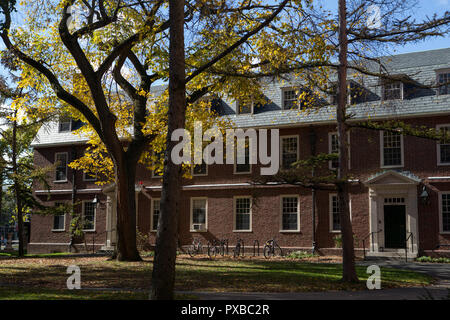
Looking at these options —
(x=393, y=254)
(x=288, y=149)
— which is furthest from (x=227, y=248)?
(x=393, y=254)

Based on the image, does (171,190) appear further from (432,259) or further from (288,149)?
(288,149)

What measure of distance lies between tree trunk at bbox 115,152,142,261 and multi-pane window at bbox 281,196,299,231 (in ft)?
32.5

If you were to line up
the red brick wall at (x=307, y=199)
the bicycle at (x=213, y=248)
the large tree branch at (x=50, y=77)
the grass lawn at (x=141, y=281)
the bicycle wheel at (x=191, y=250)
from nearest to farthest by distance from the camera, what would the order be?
1. the grass lawn at (x=141, y=281)
2. the large tree branch at (x=50, y=77)
3. the red brick wall at (x=307, y=199)
4. the bicycle at (x=213, y=248)
5. the bicycle wheel at (x=191, y=250)

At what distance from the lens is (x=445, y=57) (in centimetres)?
2511

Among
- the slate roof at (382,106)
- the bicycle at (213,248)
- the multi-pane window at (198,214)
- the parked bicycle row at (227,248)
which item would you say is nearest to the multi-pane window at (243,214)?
the parked bicycle row at (227,248)

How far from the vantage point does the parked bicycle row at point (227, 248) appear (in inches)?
965

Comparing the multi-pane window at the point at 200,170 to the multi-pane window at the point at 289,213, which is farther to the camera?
the multi-pane window at the point at 200,170

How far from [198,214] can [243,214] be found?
2.74 metres

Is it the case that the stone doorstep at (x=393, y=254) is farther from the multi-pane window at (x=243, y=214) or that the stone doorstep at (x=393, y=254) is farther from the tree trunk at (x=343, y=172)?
the tree trunk at (x=343, y=172)

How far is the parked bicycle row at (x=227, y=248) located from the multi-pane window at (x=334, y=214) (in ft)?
9.48

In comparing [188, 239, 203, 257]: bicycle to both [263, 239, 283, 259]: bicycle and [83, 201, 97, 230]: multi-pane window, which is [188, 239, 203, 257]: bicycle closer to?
[263, 239, 283, 259]: bicycle

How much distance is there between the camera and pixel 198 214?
2833 cm

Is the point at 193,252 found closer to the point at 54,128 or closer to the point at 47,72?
the point at 47,72
